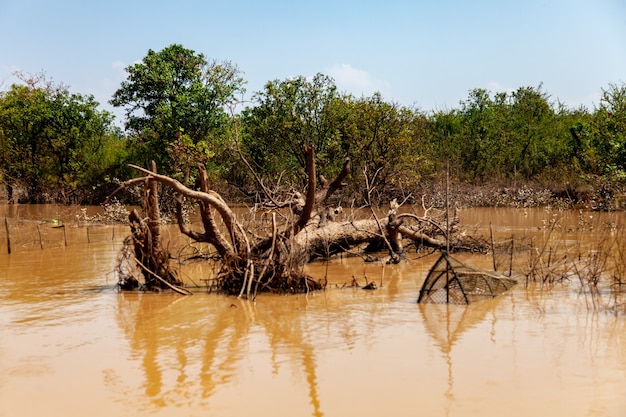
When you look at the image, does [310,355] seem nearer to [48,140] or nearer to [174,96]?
[174,96]

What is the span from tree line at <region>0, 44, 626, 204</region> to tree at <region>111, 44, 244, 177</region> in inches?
2.1

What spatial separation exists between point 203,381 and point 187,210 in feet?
70.0

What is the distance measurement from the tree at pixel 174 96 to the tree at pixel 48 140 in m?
7.41

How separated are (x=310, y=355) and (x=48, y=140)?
3319cm

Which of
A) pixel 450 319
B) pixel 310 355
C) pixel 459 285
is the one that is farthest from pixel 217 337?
pixel 459 285

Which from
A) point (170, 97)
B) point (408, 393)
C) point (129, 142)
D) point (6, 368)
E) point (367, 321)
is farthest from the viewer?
point (129, 142)

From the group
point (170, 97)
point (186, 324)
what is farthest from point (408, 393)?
point (170, 97)

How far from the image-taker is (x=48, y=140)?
119 feet

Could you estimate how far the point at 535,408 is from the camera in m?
5.52

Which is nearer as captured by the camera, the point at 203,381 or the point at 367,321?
the point at 203,381

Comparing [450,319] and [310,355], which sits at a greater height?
[450,319]

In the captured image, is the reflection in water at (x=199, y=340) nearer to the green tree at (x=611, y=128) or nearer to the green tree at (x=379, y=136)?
the green tree at (x=611, y=128)

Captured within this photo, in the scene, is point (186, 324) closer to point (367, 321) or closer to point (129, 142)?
point (367, 321)

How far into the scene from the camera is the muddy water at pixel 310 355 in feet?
19.0
